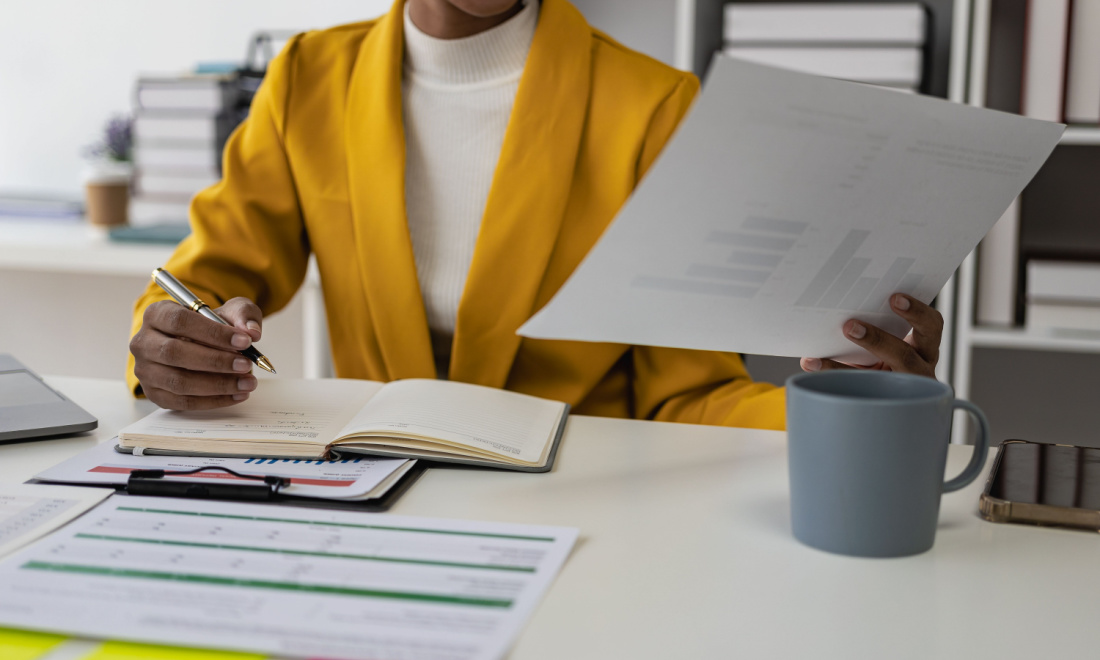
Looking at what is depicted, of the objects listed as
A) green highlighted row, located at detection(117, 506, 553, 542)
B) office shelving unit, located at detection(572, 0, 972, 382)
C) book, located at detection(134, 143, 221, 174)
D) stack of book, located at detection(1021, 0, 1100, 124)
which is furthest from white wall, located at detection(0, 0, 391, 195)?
green highlighted row, located at detection(117, 506, 553, 542)

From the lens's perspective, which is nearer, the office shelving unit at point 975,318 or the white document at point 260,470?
the white document at point 260,470

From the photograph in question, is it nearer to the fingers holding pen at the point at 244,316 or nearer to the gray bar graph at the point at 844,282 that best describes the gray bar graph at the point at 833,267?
the gray bar graph at the point at 844,282

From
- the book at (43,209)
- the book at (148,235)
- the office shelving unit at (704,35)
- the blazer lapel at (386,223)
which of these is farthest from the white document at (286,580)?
Answer: the book at (43,209)

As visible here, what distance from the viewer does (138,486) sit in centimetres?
65

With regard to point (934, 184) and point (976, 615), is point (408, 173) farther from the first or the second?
point (976, 615)

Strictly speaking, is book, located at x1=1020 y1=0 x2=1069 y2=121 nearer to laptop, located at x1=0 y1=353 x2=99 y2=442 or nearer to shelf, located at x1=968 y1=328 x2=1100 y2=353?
shelf, located at x1=968 y1=328 x2=1100 y2=353

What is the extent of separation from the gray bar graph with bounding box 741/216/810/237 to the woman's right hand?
435 mm

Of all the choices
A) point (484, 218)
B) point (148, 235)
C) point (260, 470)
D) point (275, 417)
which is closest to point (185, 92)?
point (148, 235)

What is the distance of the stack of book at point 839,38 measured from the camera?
1.65 meters

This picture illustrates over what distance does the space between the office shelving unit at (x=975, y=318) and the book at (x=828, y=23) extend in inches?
3.6

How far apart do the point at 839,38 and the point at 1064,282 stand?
1.87 feet

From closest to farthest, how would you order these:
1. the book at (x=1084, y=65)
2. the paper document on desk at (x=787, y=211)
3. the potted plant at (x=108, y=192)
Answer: the paper document on desk at (x=787, y=211)
the book at (x=1084, y=65)
the potted plant at (x=108, y=192)

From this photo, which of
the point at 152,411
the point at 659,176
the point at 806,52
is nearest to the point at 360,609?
the point at 659,176

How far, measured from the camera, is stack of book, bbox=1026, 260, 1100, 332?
64.7 inches
